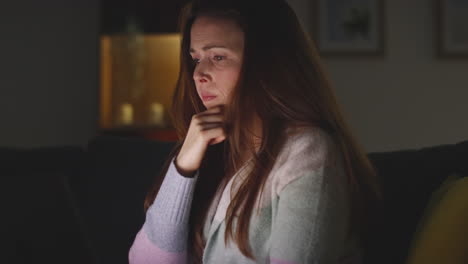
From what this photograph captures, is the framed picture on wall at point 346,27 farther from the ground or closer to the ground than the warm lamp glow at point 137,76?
→ farther from the ground

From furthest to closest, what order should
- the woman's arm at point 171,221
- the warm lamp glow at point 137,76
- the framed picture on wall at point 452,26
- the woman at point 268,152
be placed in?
the warm lamp glow at point 137,76, the framed picture on wall at point 452,26, the woman's arm at point 171,221, the woman at point 268,152

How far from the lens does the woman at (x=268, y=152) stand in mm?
1023

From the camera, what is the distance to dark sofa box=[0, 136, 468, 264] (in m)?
1.06

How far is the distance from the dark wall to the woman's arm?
9.44 feet

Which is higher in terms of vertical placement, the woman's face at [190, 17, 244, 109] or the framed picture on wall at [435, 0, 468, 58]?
the framed picture on wall at [435, 0, 468, 58]

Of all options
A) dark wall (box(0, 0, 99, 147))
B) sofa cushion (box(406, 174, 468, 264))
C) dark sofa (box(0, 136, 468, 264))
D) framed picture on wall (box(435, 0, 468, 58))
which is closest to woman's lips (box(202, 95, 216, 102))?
dark sofa (box(0, 136, 468, 264))

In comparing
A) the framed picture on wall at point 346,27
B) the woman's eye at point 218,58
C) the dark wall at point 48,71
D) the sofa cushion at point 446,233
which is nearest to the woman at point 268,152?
the woman's eye at point 218,58

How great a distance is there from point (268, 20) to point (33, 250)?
652 millimetres

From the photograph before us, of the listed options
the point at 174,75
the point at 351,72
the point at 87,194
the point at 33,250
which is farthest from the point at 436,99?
the point at 33,250

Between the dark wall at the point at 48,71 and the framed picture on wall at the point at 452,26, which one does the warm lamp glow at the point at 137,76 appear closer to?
the dark wall at the point at 48,71

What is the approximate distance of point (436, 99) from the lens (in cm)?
345

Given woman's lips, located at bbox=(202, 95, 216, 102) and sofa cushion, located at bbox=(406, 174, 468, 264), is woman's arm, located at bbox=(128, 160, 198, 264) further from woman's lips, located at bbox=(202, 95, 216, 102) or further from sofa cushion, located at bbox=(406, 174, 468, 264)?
sofa cushion, located at bbox=(406, 174, 468, 264)

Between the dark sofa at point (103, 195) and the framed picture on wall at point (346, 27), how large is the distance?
194cm

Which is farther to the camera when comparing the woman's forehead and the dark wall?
the dark wall
